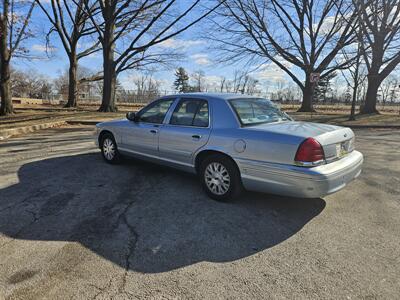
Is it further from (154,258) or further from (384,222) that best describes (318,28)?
(154,258)

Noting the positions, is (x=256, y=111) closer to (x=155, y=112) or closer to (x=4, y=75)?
(x=155, y=112)

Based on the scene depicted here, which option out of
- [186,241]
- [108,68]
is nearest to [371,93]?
[108,68]

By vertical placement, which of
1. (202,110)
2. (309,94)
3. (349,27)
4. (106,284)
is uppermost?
(349,27)

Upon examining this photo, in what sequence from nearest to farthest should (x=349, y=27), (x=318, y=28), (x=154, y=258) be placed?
(x=154, y=258) < (x=349, y=27) < (x=318, y=28)

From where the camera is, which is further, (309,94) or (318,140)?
(309,94)

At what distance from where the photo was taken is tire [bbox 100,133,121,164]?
5980mm

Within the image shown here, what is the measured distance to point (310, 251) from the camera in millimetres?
2883

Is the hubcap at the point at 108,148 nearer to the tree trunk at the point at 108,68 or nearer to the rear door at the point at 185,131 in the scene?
the rear door at the point at 185,131

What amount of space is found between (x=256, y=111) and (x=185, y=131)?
1144 mm

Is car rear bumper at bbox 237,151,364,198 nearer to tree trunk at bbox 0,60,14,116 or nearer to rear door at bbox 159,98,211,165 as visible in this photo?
rear door at bbox 159,98,211,165

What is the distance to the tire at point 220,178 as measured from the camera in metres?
3.90

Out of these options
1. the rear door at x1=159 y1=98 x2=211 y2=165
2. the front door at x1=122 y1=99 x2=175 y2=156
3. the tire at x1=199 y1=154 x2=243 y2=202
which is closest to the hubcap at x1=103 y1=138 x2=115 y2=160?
the front door at x1=122 y1=99 x2=175 y2=156

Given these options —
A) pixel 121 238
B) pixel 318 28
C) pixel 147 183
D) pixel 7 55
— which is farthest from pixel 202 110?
pixel 318 28

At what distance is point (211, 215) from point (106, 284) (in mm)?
1628
